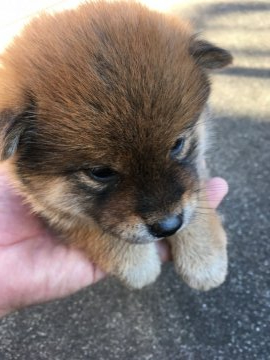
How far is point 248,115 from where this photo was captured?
3887mm

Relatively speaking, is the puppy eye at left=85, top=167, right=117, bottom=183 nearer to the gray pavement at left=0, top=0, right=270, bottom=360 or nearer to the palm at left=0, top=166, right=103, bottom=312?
the palm at left=0, top=166, right=103, bottom=312

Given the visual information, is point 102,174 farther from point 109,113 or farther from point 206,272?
point 206,272

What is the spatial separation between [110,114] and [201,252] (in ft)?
3.19

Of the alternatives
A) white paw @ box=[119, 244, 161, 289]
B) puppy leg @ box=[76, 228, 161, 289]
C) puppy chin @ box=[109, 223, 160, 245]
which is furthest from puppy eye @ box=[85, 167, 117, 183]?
white paw @ box=[119, 244, 161, 289]

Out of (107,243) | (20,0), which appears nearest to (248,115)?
(107,243)

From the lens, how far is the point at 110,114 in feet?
5.24

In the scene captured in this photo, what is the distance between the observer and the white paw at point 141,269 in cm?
226

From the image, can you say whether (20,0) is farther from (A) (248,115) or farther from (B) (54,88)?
(B) (54,88)

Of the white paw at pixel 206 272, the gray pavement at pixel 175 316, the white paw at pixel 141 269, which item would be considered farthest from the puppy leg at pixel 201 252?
the gray pavement at pixel 175 316

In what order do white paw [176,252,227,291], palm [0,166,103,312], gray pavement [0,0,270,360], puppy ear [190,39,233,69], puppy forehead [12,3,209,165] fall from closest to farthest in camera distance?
puppy forehead [12,3,209,165] < puppy ear [190,39,233,69] < palm [0,166,103,312] < white paw [176,252,227,291] < gray pavement [0,0,270,360]

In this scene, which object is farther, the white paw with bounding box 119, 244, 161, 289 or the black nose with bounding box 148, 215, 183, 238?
the white paw with bounding box 119, 244, 161, 289

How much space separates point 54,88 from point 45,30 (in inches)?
11.1

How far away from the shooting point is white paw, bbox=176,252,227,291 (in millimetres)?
2316

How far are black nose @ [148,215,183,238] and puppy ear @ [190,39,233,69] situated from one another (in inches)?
24.6
